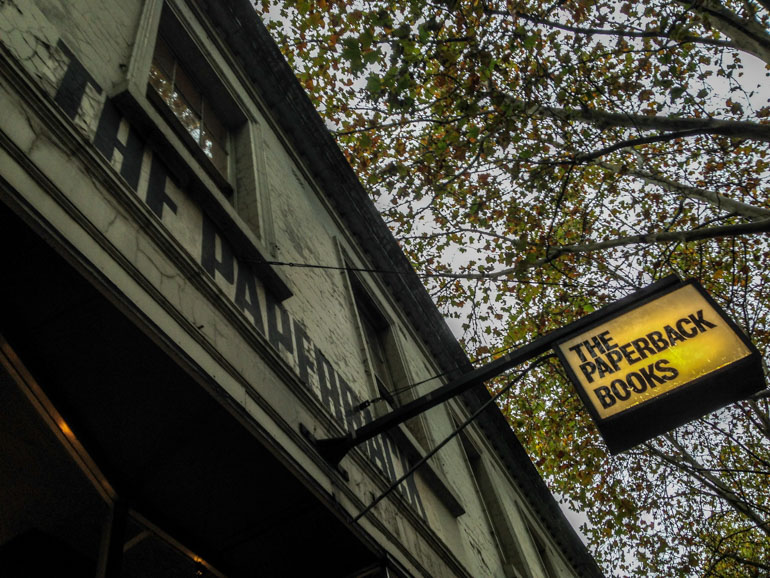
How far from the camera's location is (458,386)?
4547 mm

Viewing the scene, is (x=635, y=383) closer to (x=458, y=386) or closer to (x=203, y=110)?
(x=458, y=386)

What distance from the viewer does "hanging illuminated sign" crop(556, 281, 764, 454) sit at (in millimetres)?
4305

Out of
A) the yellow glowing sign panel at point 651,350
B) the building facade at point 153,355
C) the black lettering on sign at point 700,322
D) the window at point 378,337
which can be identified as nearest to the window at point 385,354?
the window at point 378,337

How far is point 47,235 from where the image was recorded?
2.24 m

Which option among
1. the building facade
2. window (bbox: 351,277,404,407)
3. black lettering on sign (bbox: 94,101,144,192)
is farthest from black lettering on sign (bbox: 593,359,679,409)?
black lettering on sign (bbox: 94,101,144,192)

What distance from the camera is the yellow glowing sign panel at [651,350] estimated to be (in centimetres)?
439

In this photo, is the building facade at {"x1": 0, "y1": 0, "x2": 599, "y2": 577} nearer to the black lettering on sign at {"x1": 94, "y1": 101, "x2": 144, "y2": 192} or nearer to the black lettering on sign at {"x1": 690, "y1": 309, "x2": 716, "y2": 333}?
the black lettering on sign at {"x1": 94, "y1": 101, "x2": 144, "y2": 192}

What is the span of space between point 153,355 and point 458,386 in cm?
256

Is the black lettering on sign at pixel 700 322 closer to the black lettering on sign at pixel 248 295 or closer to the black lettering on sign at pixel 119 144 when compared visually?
the black lettering on sign at pixel 248 295

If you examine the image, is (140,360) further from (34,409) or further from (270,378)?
(270,378)

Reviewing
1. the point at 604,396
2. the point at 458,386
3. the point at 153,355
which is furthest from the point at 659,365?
the point at 153,355

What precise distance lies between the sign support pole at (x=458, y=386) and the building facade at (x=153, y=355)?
0.21 metres

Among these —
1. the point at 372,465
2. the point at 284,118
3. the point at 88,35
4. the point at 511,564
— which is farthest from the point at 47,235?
the point at 511,564

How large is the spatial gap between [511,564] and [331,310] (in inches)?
202
